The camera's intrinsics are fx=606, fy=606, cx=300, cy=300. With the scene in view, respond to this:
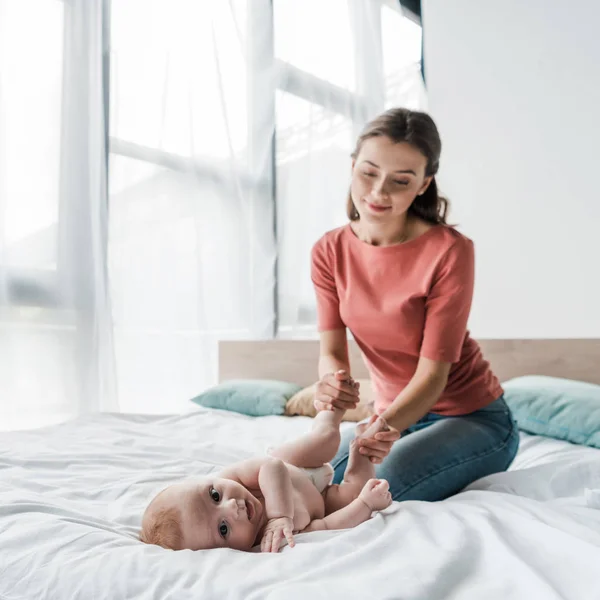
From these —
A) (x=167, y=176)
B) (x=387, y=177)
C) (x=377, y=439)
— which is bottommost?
(x=377, y=439)

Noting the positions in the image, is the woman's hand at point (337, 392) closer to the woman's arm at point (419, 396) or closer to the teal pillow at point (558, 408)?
the woman's arm at point (419, 396)

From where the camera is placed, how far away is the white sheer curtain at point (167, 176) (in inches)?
99.6

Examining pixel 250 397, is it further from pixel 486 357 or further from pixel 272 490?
pixel 272 490

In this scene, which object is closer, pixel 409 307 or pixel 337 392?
pixel 337 392

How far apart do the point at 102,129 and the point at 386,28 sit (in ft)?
5.86

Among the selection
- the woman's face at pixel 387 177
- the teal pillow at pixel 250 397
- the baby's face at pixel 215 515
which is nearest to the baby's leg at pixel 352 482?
the baby's face at pixel 215 515

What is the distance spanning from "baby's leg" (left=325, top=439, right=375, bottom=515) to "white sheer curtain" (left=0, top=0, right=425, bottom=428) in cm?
167

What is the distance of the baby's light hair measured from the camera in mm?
960

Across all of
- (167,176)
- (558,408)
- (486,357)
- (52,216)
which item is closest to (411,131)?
(558,408)

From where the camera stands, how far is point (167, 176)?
3047 mm

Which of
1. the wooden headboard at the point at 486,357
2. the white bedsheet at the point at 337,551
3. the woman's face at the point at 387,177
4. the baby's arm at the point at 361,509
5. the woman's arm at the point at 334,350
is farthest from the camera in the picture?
the wooden headboard at the point at 486,357

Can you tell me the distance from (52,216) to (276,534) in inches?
81.3

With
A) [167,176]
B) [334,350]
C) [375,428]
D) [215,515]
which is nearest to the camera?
[215,515]

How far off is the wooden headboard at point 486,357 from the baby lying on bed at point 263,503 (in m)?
1.54
